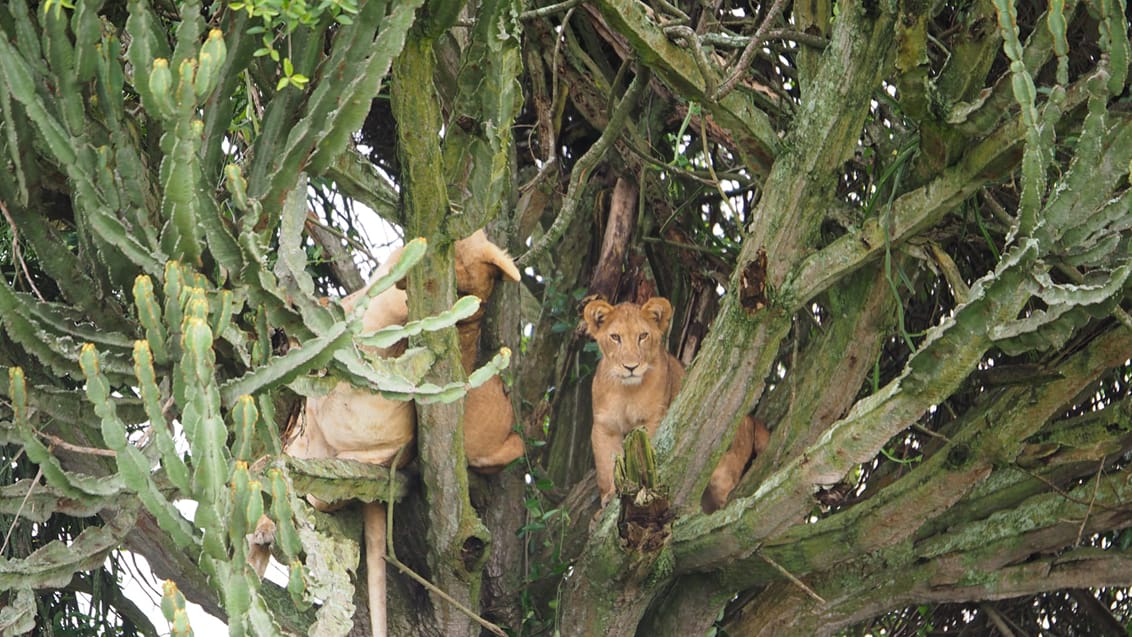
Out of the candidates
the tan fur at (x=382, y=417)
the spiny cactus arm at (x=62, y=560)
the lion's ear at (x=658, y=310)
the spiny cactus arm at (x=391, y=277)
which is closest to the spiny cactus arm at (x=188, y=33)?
the spiny cactus arm at (x=391, y=277)

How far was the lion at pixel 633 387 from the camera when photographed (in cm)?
610

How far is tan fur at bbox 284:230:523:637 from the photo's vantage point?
16.3 feet

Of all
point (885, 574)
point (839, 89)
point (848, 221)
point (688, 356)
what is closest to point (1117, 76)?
point (839, 89)

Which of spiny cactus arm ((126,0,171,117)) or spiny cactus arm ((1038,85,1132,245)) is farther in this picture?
spiny cactus arm ((1038,85,1132,245))

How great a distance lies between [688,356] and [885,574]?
65.7 inches

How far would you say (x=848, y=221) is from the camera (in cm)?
527

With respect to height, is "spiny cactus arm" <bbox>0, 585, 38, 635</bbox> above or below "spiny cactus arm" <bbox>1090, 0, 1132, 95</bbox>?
below

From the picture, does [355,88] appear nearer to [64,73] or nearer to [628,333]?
[64,73]

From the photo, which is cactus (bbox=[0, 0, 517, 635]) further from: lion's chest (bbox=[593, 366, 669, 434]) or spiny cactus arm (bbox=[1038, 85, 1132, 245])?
lion's chest (bbox=[593, 366, 669, 434])

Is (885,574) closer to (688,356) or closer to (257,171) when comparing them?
(688,356)

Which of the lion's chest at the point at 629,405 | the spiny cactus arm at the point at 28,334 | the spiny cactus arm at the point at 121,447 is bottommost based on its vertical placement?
the spiny cactus arm at the point at 121,447

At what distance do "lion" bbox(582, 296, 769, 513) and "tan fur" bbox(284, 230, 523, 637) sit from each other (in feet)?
2.33

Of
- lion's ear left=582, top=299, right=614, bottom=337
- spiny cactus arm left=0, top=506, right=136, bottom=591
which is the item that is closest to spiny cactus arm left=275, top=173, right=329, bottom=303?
spiny cactus arm left=0, top=506, right=136, bottom=591

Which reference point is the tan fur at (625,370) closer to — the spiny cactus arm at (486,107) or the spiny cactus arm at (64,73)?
the spiny cactus arm at (486,107)
